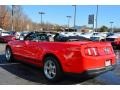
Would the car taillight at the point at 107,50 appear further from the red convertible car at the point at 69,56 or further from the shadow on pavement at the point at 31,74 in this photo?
the shadow on pavement at the point at 31,74

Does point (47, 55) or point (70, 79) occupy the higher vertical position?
point (47, 55)

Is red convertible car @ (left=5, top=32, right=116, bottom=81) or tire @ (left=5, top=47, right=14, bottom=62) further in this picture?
tire @ (left=5, top=47, right=14, bottom=62)

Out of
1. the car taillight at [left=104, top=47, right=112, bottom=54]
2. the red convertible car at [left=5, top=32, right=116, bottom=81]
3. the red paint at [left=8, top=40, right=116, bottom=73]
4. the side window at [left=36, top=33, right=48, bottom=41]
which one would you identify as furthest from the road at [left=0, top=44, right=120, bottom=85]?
the side window at [left=36, top=33, right=48, bottom=41]

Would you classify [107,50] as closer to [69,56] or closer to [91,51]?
[91,51]

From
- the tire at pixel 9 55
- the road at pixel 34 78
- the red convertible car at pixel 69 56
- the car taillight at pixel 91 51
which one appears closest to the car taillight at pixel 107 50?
the red convertible car at pixel 69 56

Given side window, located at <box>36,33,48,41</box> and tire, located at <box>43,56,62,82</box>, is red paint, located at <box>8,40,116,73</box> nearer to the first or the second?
tire, located at <box>43,56,62,82</box>

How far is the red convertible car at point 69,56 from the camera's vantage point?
719 cm

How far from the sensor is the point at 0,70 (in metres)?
9.34

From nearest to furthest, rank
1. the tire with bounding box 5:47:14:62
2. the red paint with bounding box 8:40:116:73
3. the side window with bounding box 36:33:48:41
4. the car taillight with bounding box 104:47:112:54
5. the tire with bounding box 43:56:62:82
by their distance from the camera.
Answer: the red paint with bounding box 8:40:116:73 < the tire with bounding box 43:56:62:82 < the car taillight with bounding box 104:47:112:54 < the side window with bounding box 36:33:48:41 < the tire with bounding box 5:47:14:62

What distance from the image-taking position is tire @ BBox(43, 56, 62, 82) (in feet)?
25.2

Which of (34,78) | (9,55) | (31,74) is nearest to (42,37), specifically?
(31,74)
